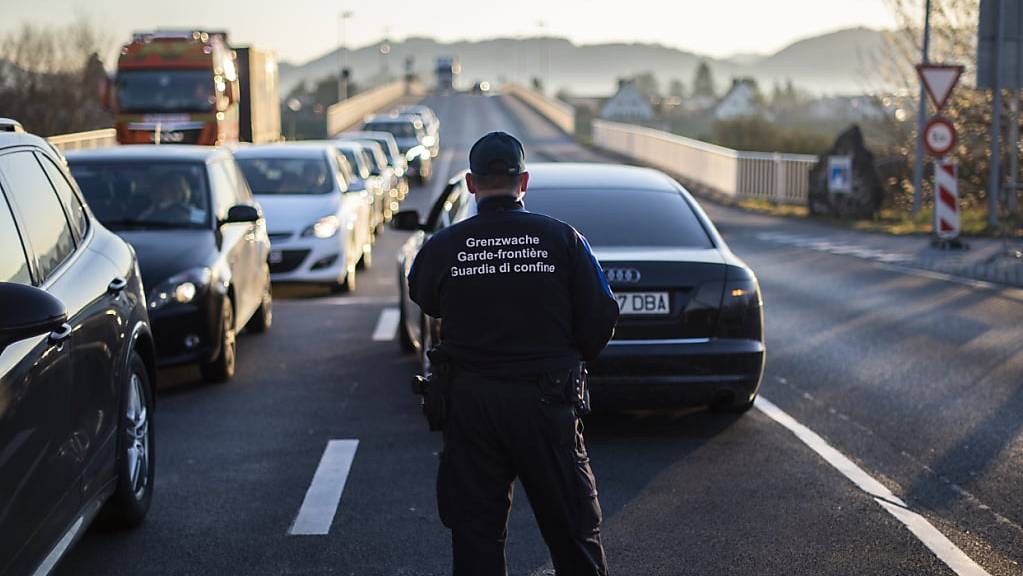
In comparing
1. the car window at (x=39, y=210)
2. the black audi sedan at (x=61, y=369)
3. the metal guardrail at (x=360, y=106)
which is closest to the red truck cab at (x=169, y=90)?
the black audi sedan at (x=61, y=369)

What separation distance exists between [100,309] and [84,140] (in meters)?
23.1

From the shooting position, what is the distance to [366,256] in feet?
60.6

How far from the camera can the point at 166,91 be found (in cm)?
2964

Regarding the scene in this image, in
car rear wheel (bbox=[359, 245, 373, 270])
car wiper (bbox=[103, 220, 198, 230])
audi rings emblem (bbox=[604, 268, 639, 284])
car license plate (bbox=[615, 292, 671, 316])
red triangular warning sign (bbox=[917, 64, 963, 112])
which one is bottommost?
car rear wheel (bbox=[359, 245, 373, 270])

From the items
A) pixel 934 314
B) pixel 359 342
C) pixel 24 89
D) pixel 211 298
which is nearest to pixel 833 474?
pixel 211 298

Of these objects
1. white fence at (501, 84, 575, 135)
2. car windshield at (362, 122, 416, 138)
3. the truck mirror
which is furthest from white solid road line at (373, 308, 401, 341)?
white fence at (501, 84, 575, 135)

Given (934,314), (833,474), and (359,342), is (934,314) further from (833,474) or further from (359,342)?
(833,474)

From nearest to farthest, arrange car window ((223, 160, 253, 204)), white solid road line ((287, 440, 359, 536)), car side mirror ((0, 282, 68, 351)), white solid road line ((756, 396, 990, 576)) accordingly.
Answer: car side mirror ((0, 282, 68, 351)), white solid road line ((756, 396, 990, 576)), white solid road line ((287, 440, 359, 536)), car window ((223, 160, 253, 204))

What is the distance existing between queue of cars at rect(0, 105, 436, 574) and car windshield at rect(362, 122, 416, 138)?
32355 millimetres

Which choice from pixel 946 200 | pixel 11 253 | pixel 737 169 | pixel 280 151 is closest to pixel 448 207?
pixel 11 253

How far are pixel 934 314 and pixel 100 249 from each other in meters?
8.90

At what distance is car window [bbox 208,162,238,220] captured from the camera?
10836mm

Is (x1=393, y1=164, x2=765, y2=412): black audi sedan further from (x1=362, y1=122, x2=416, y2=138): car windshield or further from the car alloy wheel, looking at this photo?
(x1=362, y1=122, x2=416, y2=138): car windshield

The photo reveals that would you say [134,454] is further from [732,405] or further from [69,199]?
[732,405]
